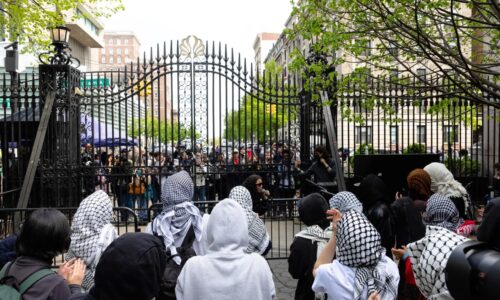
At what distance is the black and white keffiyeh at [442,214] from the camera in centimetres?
445

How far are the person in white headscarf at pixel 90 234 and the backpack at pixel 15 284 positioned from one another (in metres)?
1.02

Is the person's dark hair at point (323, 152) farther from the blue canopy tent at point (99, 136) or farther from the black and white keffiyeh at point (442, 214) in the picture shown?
the black and white keffiyeh at point (442, 214)

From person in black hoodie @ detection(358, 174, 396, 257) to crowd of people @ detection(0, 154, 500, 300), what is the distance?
52 centimetres

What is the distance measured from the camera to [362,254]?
10.4ft

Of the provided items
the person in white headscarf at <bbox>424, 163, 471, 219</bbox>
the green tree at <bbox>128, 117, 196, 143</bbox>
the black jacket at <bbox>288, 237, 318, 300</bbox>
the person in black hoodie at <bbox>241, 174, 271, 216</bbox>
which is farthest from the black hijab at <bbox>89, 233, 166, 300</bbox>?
the green tree at <bbox>128, 117, 196, 143</bbox>

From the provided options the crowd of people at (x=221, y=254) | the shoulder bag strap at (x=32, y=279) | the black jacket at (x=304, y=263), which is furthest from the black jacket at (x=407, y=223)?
the shoulder bag strap at (x=32, y=279)

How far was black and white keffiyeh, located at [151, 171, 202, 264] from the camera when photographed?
14.7ft

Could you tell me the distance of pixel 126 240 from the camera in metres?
2.63

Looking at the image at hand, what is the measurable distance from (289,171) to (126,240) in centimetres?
895

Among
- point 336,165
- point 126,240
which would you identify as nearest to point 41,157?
point 336,165

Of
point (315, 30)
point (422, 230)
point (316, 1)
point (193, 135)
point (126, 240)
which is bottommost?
point (422, 230)

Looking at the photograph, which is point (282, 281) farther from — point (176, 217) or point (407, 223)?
point (176, 217)

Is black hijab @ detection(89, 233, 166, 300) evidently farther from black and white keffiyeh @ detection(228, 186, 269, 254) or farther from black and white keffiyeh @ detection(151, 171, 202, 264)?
black and white keffiyeh @ detection(228, 186, 269, 254)

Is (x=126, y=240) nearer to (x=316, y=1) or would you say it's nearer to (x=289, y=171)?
(x=316, y=1)
